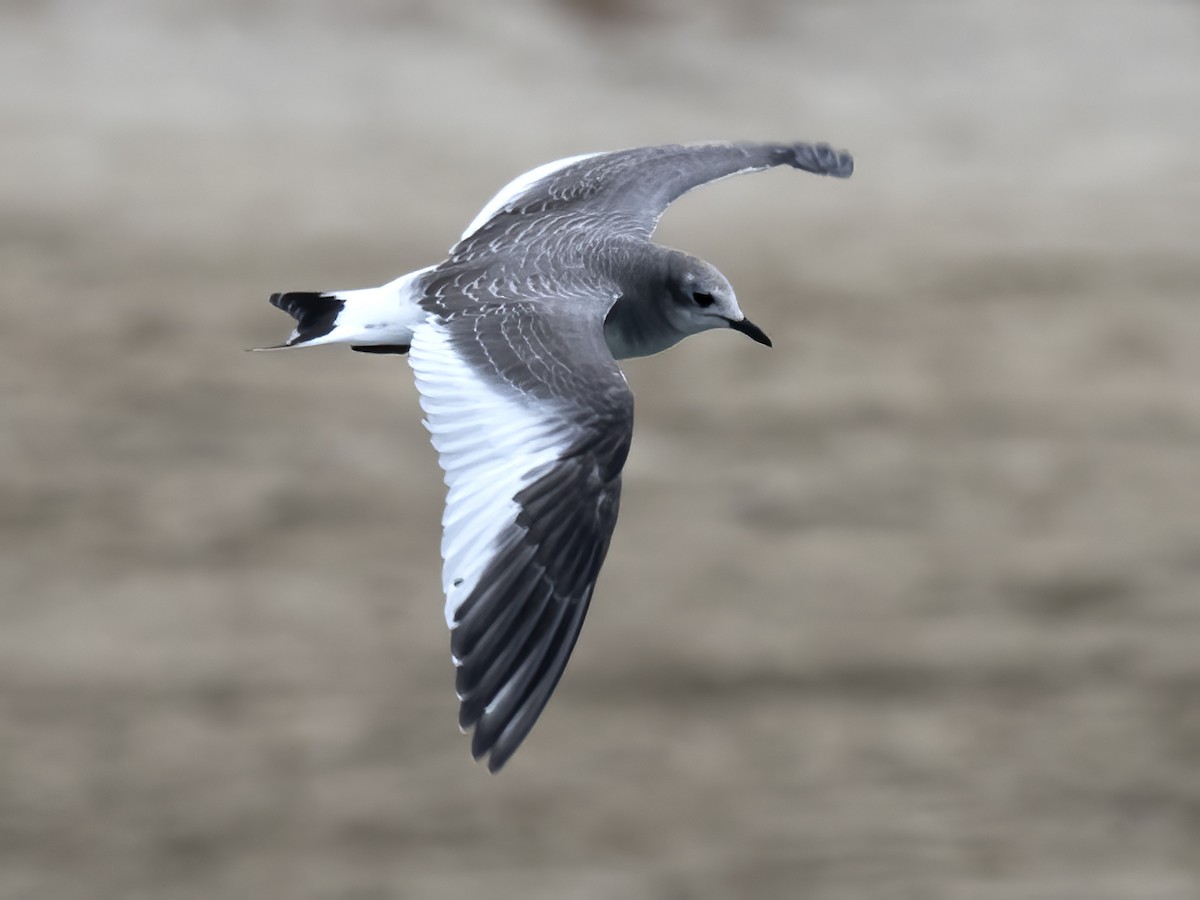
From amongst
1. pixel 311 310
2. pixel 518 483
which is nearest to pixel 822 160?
pixel 311 310

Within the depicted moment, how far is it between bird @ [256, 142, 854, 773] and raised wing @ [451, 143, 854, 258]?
21mm

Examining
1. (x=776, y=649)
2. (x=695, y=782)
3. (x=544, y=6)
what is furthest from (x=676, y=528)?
(x=544, y=6)

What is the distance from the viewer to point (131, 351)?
13641mm

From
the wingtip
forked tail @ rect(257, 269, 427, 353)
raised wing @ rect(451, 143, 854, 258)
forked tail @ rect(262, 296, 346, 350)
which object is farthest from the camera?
the wingtip

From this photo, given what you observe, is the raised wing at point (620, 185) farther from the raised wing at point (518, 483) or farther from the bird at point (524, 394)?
the raised wing at point (518, 483)

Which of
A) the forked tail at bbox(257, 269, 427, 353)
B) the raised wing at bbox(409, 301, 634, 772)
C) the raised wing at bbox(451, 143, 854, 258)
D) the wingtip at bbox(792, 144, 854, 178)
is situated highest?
the wingtip at bbox(792, 144, 854, 178)

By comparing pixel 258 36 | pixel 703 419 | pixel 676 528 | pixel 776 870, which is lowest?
pixel 776 870

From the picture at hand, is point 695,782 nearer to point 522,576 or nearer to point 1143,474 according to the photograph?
point 1143,474

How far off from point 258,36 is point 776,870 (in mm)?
9146

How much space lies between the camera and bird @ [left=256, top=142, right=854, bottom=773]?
512cm

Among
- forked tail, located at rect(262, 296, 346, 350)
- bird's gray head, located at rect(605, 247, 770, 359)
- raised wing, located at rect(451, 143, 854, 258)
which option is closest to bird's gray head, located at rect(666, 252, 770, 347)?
bird's gray head, located at rect(605, 247, 770, 359)

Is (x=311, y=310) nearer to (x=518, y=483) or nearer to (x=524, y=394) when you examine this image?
(x=524, y=394)

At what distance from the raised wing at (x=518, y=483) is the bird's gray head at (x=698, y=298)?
47 centimetres

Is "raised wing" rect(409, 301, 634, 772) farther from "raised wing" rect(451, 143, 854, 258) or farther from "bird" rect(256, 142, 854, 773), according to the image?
"raised wing" rect(451, 143, 854, 258)
